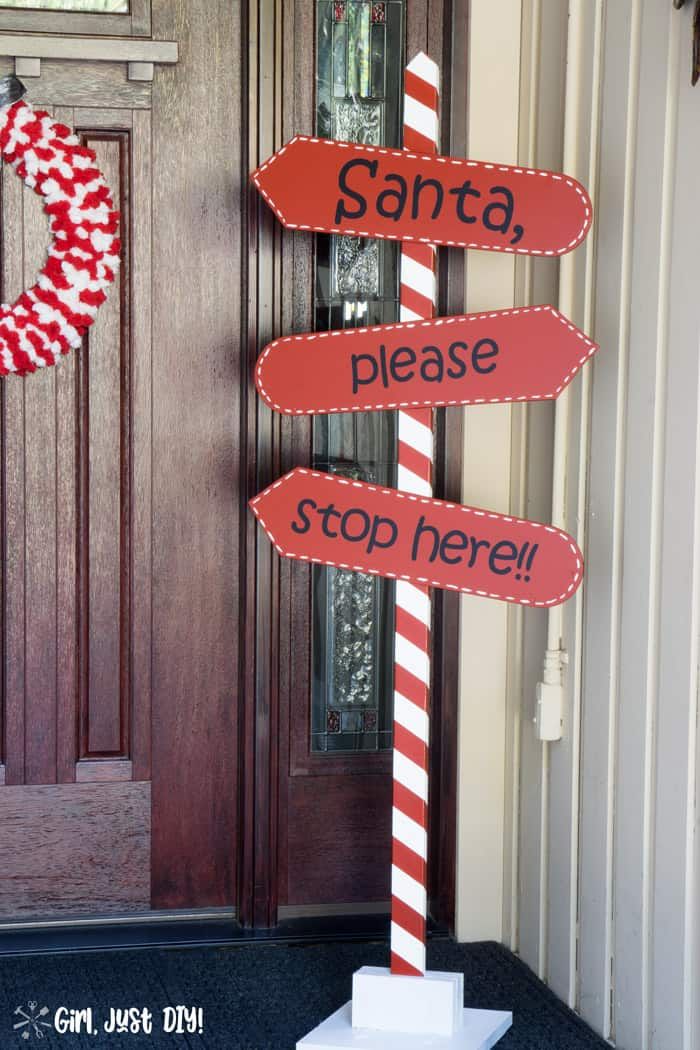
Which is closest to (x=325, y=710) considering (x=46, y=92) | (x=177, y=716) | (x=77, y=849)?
(x=177, y=716)

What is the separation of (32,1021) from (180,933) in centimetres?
47

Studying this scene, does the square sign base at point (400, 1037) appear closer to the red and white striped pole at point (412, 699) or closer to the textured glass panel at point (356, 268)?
the red and white striped pole at point (412, 699)

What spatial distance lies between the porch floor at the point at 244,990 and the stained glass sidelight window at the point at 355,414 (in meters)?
0.47

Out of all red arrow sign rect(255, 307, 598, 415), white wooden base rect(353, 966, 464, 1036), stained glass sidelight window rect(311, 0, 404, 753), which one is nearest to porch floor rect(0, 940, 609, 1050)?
white wooden base rect(353, 966, 464, 1036)

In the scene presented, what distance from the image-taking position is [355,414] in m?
2.72

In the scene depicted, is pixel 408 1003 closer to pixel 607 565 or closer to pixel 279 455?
pixel 607 565

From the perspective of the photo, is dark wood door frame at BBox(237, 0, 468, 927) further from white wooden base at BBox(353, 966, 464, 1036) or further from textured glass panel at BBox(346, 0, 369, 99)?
white wooden base at BBox(353, 966, 464, 1036)

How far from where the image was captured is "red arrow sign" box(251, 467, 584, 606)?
208 cm

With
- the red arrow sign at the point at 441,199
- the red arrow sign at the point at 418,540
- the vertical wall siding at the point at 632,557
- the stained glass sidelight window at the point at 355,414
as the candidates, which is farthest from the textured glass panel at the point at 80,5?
the red arrow sign at the point at 418,540

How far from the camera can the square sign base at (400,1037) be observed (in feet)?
6.93

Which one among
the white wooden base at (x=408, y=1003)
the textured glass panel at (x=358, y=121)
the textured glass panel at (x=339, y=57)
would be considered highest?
the textured glass panel at (x=339, y=57)

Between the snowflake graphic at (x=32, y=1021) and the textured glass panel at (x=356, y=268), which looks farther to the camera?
the textured glass panel at (x=356, y=268)

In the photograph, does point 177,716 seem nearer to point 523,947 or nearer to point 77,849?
point 77,849

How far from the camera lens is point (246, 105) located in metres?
2.63
